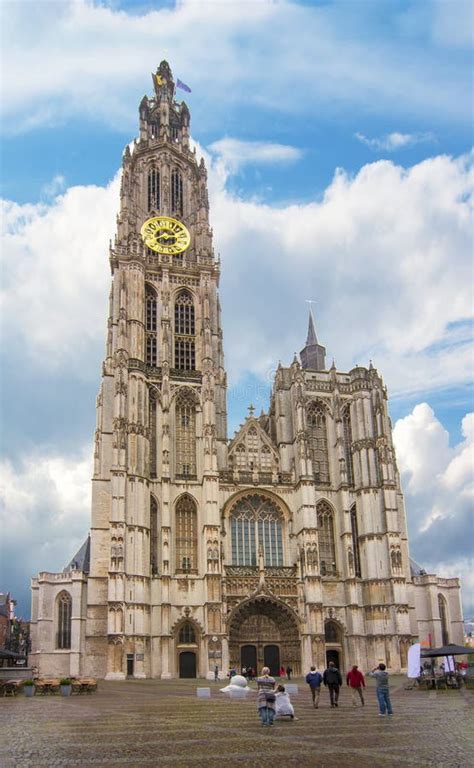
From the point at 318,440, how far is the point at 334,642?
659 inches

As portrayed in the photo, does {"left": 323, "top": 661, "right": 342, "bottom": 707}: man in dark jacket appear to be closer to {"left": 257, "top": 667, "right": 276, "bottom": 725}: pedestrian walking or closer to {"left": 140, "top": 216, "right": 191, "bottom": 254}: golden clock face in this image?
{"left": 257, "top": 667, "right": 276, "bottom": 725}: pedestrian walking

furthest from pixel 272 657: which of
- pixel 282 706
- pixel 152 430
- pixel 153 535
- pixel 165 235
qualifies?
pixel 165 235

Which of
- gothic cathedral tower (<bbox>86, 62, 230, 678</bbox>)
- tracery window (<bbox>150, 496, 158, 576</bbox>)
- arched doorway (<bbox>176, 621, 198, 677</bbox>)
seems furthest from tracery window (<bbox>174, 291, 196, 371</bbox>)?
arched doorway (<bbox>176, 621, 198, 677</bbox>)

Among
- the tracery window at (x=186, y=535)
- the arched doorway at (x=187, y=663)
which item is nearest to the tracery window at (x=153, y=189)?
the tracery window at (x=186, y=535)

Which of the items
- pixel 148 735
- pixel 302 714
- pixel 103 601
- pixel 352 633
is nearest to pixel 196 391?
pixel 103 601

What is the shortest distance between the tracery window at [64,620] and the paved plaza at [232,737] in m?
→ 31.3

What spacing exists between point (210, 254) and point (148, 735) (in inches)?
2222

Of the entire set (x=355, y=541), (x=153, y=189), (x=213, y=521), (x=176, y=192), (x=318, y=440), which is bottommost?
(x=355, y=541)

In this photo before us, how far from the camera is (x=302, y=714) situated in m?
21.6

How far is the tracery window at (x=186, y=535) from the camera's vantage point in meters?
55.8

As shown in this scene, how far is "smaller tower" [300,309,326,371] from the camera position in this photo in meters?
71.3

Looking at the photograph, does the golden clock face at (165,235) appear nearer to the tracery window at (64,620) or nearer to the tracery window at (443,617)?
the tracery window at (64,620)

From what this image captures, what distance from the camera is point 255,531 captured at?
5900 centimetres

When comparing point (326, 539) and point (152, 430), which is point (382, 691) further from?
point (152, 430)
